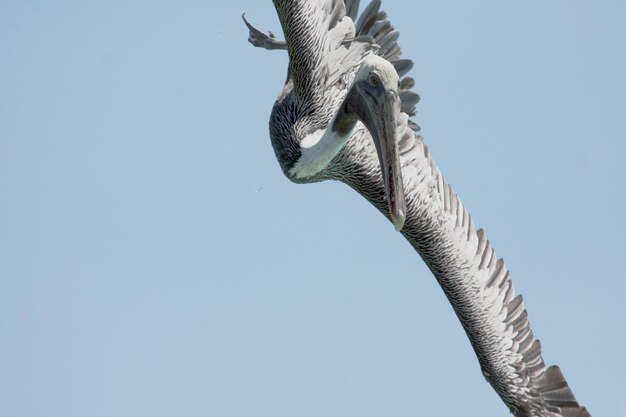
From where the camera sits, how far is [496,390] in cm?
1402

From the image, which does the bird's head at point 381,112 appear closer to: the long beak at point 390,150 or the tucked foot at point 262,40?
the long beak at point 390,150

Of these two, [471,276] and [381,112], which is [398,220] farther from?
[471,276]

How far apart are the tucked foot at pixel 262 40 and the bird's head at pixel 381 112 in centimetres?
220

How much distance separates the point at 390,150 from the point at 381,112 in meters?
0.38

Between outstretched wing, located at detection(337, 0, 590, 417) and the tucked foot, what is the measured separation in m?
1.25

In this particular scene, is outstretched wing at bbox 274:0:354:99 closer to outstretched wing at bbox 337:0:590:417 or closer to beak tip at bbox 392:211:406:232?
outstretched wing at bbox 337:0:590:417

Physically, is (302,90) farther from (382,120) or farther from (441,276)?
(441,276)

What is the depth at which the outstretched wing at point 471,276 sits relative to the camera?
532 inches

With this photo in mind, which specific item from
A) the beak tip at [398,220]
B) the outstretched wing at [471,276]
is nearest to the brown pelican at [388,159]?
the outstretched wing at [471,276]

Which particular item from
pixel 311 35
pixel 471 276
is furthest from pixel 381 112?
pixel 471 276

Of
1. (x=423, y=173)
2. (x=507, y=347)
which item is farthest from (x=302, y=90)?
Result: (x=507, y=347)

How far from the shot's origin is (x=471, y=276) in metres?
13.8

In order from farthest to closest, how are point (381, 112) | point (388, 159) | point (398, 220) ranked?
point (381, 112)
point (388, 159)
point (398, 220)

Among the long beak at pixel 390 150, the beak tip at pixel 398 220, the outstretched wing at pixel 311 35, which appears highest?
the outstretched wing at pixel 311 35
